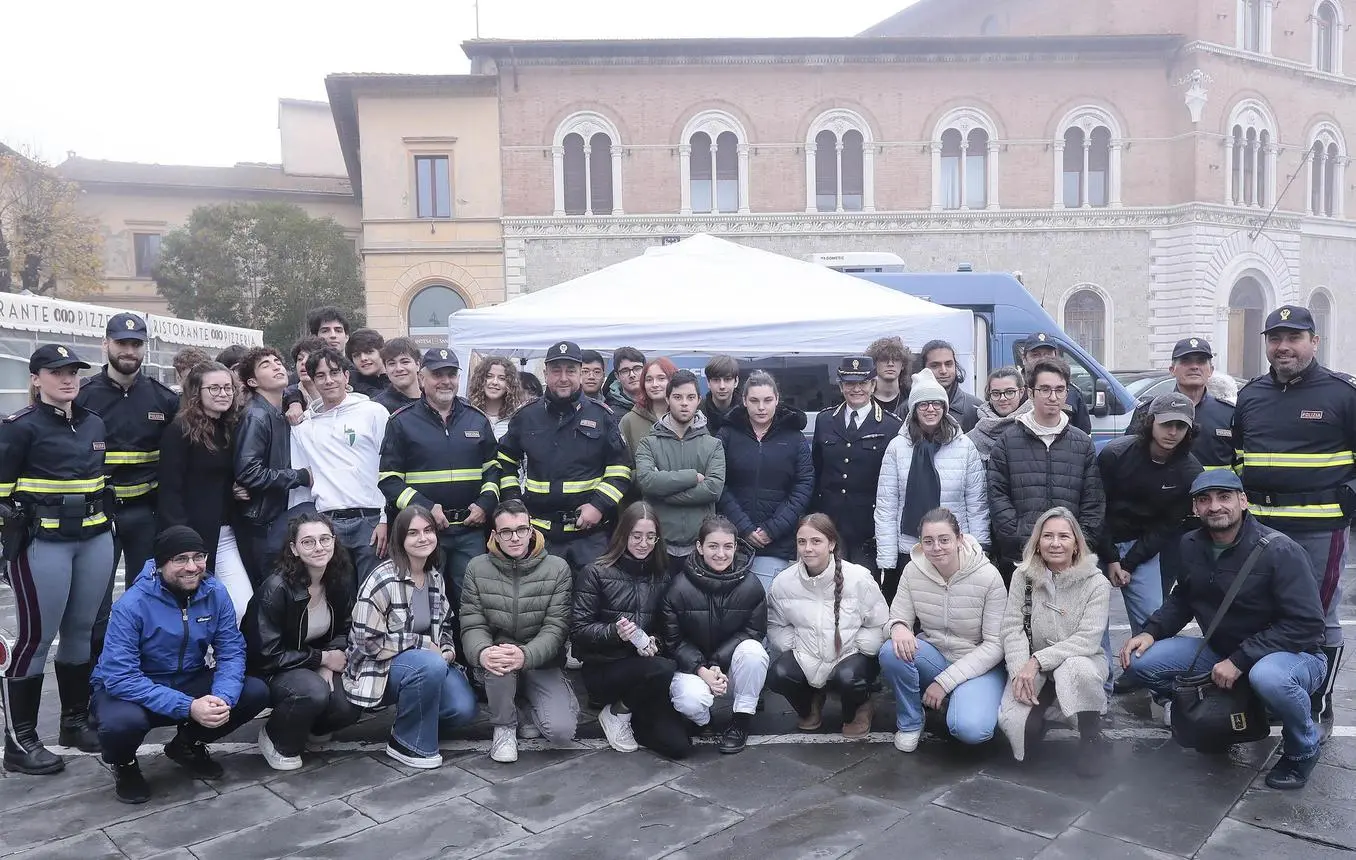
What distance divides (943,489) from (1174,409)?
124 cm

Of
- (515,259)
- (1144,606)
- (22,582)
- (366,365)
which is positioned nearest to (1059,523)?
(1144,606)

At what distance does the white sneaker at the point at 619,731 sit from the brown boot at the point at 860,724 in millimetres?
1113

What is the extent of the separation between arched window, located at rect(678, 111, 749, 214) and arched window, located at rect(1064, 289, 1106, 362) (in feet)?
32.7

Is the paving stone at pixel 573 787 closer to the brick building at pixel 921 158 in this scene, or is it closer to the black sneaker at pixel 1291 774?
the black sneaker at pixel 1291 774

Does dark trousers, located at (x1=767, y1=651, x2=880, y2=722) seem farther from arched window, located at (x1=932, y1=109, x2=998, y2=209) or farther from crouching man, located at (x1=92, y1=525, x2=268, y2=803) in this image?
arched window, located at (x1=932, y1=109, x2=998, y2=209)

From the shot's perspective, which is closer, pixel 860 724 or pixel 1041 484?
pixel 860 724

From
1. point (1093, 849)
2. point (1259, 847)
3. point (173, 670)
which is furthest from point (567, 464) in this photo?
point (1259, 847)

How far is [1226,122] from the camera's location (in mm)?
26812

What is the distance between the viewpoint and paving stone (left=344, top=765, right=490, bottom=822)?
404cm

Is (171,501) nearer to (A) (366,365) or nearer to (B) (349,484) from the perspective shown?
(B) (349,484)

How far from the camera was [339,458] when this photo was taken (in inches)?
209

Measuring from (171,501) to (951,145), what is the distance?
84.8 ft

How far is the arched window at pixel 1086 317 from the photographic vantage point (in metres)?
27.0

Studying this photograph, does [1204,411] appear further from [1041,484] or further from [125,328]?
[125,328]
